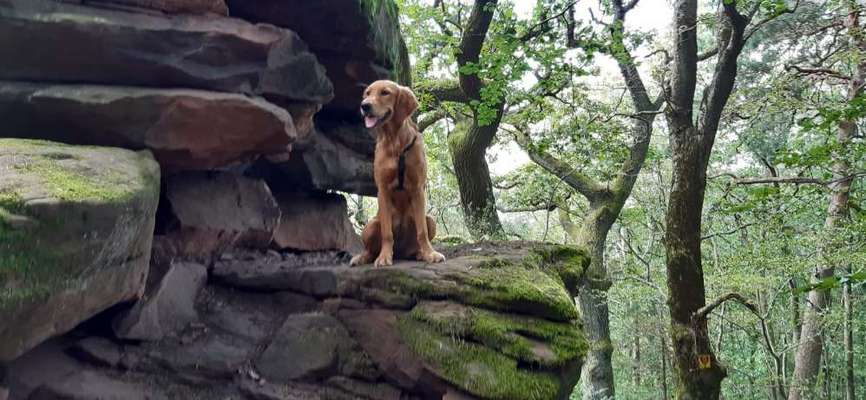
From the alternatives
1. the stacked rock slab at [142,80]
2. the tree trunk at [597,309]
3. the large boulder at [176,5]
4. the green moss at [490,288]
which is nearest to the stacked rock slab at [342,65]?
the large boulder at [176,5]

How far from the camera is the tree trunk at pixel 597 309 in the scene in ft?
35.6

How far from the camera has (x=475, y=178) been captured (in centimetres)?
995

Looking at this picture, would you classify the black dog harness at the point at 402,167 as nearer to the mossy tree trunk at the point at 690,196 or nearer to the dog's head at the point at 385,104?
the dog's head at the point at 385,104

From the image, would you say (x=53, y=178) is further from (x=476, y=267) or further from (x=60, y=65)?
(x=476, y=267)

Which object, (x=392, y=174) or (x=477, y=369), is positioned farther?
(x=392, y=174)

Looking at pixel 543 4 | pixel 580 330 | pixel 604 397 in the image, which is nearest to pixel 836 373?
pixel 604 397

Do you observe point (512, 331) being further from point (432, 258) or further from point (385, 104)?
point (385, 104)

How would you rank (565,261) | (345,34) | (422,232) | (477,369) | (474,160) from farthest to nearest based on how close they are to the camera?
1. (474,160)
2. (565,261)
3. (345,34)
4. (422,232)
5. (477,369)

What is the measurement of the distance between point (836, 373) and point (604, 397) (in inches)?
476

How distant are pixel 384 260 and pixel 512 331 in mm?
1314

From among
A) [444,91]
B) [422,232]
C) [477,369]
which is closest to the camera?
[477,369]

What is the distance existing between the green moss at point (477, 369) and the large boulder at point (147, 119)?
2187 mm

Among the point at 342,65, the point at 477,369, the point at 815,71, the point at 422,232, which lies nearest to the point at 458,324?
the point at 477,369

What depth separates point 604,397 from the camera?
1053 cm
